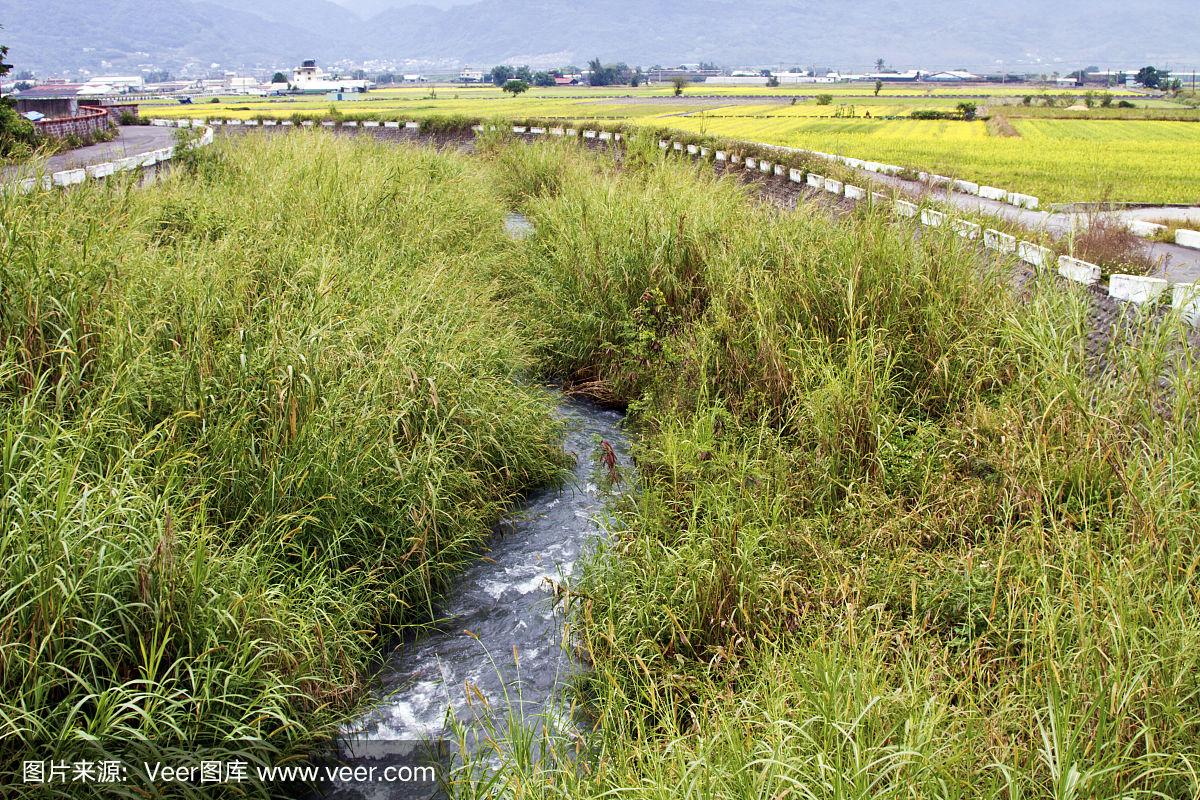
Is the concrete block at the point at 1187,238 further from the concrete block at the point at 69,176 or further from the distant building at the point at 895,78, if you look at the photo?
the distant building at the point at 895,78

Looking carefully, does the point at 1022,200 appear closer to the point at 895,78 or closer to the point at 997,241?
the point at 997,241

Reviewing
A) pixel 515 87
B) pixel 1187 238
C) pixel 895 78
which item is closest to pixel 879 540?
pixel 1187 238

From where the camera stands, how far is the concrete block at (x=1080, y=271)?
7.26 metres

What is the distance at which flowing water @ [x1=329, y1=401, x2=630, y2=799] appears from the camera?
4.38m

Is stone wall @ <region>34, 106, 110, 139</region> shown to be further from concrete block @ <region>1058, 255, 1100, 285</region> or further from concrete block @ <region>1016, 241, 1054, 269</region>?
concrete block @ <region>1058, 255, 1100, 285</region>

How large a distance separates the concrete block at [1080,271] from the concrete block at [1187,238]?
2.47m

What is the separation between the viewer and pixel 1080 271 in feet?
24.1

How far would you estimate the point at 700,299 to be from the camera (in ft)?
29.3

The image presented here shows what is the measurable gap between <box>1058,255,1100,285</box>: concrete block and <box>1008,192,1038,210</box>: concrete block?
13.8ft

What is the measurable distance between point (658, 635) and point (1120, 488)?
2.67 meters

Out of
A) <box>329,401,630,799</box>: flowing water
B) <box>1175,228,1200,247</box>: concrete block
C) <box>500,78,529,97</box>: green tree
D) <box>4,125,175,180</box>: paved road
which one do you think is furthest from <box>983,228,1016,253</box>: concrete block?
<box>500,78,529,97</box>: green tree

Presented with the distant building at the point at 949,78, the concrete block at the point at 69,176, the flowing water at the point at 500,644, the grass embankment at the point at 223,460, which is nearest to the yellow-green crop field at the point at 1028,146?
the flowing water at the point at 500,644

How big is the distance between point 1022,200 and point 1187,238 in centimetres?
277

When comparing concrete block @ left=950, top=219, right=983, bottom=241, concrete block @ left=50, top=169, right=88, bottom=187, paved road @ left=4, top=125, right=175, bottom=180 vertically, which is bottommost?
concrete block @ left=950, top=219, right=983, bottom=241
